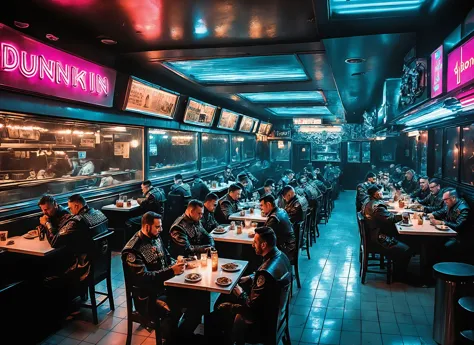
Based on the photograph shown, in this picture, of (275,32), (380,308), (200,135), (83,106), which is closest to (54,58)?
(83,106)

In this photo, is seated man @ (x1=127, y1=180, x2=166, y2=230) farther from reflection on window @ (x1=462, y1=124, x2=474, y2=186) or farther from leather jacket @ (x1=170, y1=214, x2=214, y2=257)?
reflection on window @ (x1=462, y1=124, x2=474, y2=186)

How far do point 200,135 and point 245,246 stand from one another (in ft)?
25.7

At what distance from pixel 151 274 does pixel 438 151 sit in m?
11.0

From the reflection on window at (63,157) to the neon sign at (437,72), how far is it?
6667 millimetres

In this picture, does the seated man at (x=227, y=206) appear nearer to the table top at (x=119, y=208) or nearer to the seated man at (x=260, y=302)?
the table top at (x=119, y=208)

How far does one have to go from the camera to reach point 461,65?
159 inches

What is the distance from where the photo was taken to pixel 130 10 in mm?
4938

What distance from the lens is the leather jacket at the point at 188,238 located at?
5277 millimetres

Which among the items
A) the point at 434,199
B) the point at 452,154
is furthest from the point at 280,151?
the point at 434,199

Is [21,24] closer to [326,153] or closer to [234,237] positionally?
[234,237]

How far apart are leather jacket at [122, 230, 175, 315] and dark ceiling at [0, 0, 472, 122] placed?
3167mm

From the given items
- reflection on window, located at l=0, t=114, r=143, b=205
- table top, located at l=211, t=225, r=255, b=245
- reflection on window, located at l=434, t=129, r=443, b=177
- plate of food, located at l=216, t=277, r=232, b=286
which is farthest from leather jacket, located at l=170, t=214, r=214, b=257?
reflection on window, located at l=434, t=129, r=443, b=177

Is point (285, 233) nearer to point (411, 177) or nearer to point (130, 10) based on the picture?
point (130, 10)

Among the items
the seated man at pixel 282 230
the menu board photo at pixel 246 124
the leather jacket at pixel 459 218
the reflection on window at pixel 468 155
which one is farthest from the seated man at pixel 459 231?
the menu board photo at pixel 246 124
